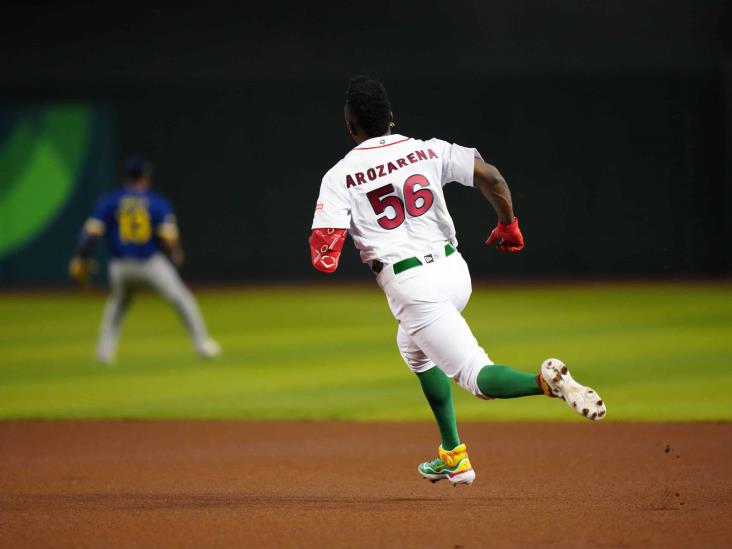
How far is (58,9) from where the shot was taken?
2702 cm

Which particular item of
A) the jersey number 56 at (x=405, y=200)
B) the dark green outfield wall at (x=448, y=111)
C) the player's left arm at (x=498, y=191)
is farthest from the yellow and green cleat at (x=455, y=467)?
the dark green outfield wall at (x=448, y=111)

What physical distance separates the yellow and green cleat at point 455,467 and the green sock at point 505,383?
0.71 meters

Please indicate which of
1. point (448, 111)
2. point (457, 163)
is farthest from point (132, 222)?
point (448, 111)

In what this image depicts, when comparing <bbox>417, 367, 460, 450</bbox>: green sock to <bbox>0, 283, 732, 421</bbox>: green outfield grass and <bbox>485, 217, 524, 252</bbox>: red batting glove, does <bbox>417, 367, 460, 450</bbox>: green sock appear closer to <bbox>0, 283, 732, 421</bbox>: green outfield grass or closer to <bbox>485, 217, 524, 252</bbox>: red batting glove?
<bbox>485, 217, 524, 252</bbox>: red batting glove

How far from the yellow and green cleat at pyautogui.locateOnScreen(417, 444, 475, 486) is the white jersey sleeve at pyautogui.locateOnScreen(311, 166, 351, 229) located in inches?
54.1

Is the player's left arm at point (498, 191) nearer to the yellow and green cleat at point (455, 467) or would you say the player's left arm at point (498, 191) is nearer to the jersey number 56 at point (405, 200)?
the jersey number 56 at point (405, 200)

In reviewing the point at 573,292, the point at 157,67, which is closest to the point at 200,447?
the point at 573,292

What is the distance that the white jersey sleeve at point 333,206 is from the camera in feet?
18.8

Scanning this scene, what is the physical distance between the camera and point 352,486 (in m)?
6.88

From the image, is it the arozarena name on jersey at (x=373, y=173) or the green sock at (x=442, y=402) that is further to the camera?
the green sock at (x=442, y=402)

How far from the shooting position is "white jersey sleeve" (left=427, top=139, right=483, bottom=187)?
5824mm

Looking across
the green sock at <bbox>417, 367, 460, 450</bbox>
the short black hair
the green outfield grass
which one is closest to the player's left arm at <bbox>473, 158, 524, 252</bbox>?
the short black hair

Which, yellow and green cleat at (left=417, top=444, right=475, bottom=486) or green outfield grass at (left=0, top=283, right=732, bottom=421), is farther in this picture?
green outfield grass at (left=0, top=283, right=732, bottom=421)

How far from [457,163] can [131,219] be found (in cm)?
783
